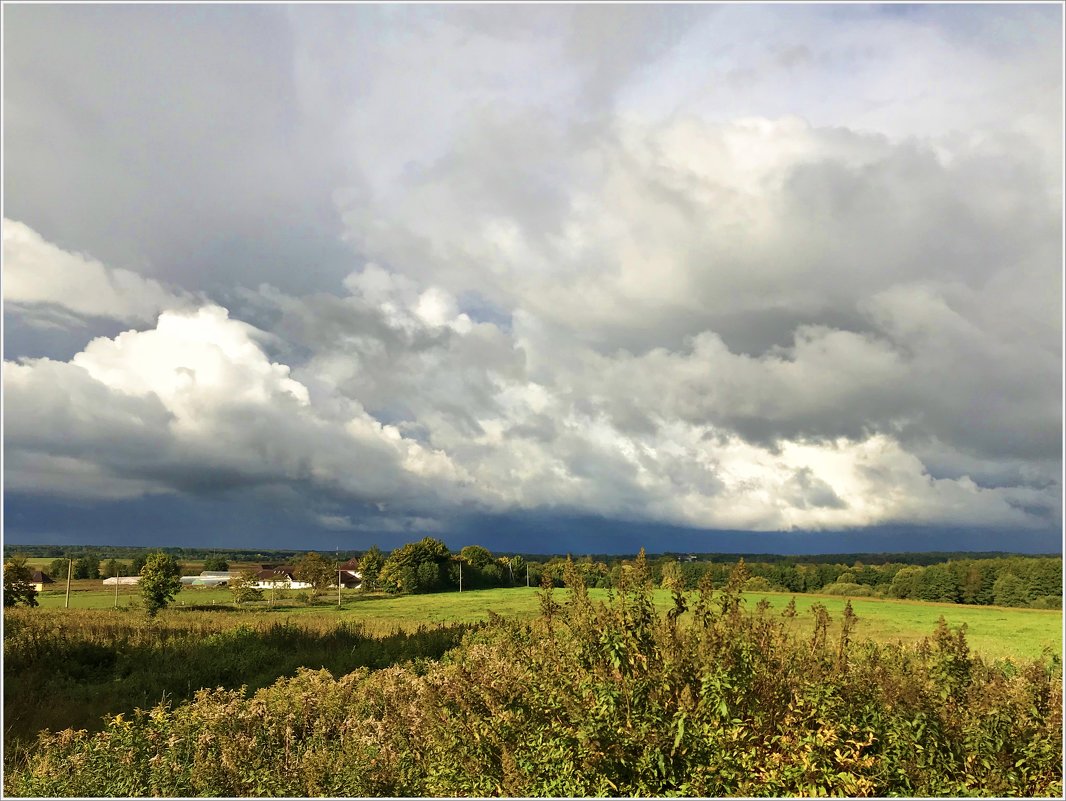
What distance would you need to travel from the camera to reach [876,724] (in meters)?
4.93

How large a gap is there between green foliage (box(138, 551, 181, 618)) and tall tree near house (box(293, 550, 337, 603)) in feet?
85.2

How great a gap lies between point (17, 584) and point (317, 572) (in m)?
35.1

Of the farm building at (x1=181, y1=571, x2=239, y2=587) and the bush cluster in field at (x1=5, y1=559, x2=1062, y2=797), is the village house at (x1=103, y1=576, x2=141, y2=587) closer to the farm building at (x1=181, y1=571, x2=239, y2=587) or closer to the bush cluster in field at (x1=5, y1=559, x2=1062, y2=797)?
the farm building at (x1=181, y1=571, x2=239, y2=587)

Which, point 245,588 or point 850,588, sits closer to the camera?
point 850,588

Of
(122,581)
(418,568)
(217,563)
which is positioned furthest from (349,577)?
(418,568)

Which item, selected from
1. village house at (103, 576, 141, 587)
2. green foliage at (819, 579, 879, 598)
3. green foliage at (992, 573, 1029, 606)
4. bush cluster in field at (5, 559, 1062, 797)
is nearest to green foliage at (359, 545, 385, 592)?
village house at (103, 576, 141, 587)

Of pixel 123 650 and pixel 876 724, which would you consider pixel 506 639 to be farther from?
pixel 123 650

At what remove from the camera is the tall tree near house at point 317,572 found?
235 ft

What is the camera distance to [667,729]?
4.64 metres

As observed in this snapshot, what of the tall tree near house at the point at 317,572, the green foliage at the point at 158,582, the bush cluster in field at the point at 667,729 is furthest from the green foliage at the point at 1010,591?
the tall tree near house at the point at 317,572

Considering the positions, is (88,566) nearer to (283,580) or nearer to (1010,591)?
(283,580)

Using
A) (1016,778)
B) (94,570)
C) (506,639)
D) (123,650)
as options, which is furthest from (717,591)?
(94,570)

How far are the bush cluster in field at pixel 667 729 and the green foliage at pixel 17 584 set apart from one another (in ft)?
133

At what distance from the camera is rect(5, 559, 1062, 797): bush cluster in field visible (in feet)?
15.0
